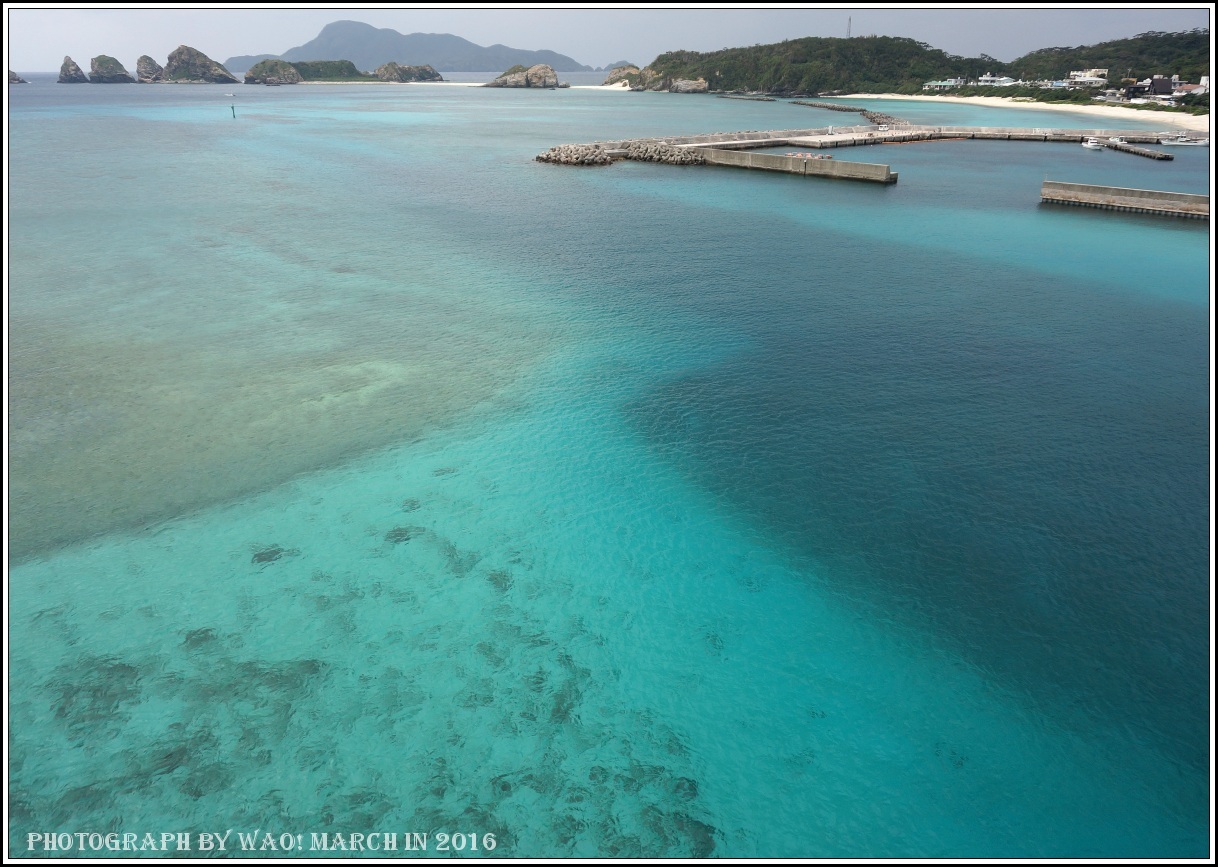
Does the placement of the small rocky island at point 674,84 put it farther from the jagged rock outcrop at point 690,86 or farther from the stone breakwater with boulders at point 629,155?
the stone breakwater with boulders at point 629,155

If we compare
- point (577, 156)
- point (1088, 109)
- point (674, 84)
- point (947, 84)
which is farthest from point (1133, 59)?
point (577, 156)

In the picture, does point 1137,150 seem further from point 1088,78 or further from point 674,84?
point 674,84

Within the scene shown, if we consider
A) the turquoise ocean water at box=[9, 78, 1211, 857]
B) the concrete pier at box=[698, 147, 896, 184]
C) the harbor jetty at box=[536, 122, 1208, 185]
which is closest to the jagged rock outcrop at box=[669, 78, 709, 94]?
the harbor jetty at box=[536, 122, 1208, 185]

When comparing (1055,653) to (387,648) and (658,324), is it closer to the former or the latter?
(387,648)

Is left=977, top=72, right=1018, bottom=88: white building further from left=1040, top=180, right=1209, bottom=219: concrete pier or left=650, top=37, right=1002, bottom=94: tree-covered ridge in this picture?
left=1040, top=180, right=1209, bottom=219: concrete pier

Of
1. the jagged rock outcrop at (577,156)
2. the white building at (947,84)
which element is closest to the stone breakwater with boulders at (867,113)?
the white building at (947,84)

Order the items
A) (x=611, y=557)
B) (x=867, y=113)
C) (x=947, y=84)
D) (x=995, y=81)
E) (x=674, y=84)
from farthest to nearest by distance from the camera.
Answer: (x=674, y=84) < (x=947, y=84) < (x=995, y=81) < (x=867, y=113) < (x=611, y=557)
